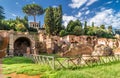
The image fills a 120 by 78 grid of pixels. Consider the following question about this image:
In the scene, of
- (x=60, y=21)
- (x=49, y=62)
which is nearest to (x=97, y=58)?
(x=49, y=62)

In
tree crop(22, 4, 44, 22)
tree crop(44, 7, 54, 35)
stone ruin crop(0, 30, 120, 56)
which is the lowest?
stone ruin crop(0, 30, 120, 56)

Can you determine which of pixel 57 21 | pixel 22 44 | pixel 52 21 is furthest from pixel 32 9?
pixel 22 44

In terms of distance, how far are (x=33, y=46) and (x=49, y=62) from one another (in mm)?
24900

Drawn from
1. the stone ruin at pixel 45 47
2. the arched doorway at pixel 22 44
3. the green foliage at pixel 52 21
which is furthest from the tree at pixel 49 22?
the arched doorway at pixel 22 44

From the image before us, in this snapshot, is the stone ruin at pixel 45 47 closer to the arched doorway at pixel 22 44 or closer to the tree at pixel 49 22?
the arched doorway at pixel 22 44

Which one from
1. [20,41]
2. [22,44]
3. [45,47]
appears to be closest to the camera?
[45,47]

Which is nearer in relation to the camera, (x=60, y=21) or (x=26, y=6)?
(x=60, y=21)

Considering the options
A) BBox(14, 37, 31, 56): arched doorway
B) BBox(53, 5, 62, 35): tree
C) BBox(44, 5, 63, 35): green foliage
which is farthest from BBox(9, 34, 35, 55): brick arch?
BBox(53, 5, 62, 35): tree

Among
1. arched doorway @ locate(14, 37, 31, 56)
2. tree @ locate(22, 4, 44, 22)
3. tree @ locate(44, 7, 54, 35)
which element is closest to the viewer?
arched doorway @ locate(14, 37, 31, 56)

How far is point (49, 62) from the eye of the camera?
52.5ft

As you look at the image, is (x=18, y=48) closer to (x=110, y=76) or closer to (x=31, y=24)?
(x=110, y=76)

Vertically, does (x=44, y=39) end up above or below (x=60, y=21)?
below

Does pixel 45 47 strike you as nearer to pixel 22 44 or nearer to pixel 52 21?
pixel 22 44

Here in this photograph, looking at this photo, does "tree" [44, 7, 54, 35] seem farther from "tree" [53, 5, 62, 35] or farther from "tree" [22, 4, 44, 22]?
"tree" [22, 4, 44, 22]
